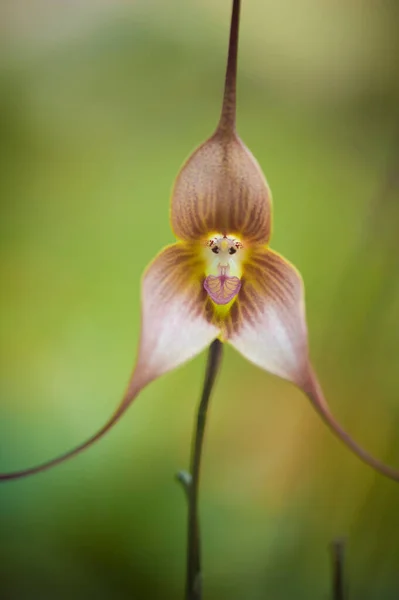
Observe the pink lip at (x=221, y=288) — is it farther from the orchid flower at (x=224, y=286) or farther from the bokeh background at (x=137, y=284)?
the bokeh background at (x=137, y=284)

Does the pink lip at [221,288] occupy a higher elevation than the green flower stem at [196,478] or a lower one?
higher

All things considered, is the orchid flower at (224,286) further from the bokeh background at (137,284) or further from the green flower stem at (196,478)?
the bokeh background at (137,284)

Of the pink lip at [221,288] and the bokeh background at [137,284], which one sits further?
the bokeh background at [137,284]

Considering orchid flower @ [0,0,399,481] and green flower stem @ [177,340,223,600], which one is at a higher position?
orchid flower @ [0,0,399,481]

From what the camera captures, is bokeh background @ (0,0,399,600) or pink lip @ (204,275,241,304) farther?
bokeh background @ (0,0,399,600)

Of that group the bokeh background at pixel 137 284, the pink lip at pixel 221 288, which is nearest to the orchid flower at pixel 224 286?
the pink lip at pixel 221 288

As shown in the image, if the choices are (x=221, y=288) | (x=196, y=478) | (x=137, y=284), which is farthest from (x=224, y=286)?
(x=137, y=284)

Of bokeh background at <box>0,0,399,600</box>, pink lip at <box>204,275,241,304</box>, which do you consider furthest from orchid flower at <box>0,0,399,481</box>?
bokeh background at <box>0,0,399,600</box>

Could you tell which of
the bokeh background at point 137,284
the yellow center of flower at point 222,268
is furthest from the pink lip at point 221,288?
the bokeh background at point 137,284

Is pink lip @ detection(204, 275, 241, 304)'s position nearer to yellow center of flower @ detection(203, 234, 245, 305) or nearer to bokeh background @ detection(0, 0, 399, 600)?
yellow center of flower @ detection(203, 234, 245, 305)
